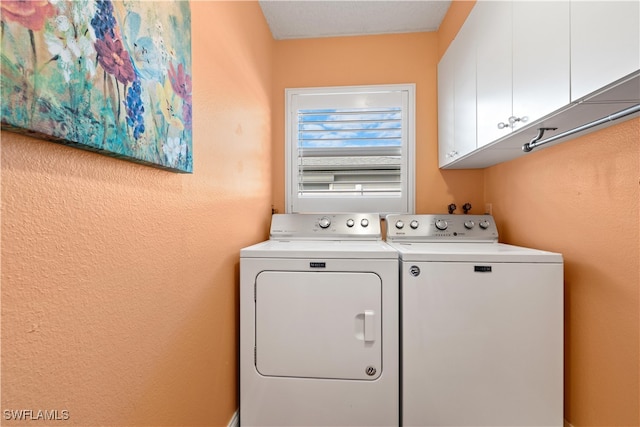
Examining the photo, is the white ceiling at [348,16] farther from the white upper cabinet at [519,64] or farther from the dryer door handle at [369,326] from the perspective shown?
the dryer door handle at [369,326]

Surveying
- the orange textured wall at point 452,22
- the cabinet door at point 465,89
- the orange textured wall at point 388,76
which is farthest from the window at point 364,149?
the cabinet door at point 465,89

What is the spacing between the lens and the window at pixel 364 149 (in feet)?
7.57

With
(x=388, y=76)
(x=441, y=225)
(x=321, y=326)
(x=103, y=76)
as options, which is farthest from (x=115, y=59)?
(x=388, y=76)

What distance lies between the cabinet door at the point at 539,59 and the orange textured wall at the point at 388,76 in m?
1.12

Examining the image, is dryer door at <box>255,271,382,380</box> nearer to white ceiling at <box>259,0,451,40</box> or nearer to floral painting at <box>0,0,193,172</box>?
floral painting at <box>0,0,193,172</box>

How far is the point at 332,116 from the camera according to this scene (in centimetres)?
233

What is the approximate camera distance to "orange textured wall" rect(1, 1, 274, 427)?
53cm

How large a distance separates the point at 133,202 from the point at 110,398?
52 centimetres

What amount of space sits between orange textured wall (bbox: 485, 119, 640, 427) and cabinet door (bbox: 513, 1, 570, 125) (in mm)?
340

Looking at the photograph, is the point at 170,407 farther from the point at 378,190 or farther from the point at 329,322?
the point at 378,190

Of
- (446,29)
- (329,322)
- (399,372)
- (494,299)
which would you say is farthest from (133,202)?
(446,29)

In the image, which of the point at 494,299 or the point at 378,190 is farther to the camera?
the point at 378,190

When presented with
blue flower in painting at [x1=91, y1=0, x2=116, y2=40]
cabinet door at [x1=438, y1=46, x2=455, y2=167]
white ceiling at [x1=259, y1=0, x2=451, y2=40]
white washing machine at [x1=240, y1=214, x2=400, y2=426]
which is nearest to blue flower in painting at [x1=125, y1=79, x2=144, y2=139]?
blue flower in painting at [x1=91, y1=0, x2=116, y2=40]

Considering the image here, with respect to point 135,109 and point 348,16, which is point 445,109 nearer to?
point 348,16
